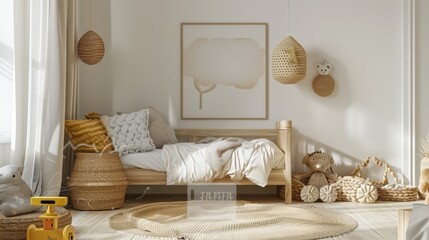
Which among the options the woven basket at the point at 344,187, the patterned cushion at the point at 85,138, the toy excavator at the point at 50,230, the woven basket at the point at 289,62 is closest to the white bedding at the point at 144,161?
the patterned cushion at the point at 85,138

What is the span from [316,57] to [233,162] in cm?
140

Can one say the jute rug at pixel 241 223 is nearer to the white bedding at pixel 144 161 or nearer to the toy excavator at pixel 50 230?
the white bedding at pixel 144 161

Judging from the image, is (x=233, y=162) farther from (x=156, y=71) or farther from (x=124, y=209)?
(x=156, y=71)

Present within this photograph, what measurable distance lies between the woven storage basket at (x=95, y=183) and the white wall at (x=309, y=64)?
40.6 inches

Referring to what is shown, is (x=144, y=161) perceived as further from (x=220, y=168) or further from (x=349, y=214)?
(x=349, y=214)

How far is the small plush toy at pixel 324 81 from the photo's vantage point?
5.95 m

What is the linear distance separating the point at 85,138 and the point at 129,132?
0.38 meters

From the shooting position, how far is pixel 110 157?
16.8 feet

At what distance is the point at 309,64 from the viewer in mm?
6035

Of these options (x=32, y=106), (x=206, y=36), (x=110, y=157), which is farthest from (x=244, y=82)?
(x=32, y=106)

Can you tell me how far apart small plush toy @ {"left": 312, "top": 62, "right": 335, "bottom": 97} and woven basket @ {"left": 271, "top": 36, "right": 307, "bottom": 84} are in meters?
0.20

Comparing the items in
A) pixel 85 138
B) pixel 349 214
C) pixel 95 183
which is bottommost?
pixel 349 214

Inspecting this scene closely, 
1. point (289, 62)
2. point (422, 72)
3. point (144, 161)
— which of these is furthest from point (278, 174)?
point (422, 72)

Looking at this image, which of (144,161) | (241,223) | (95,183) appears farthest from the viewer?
(144,161)
